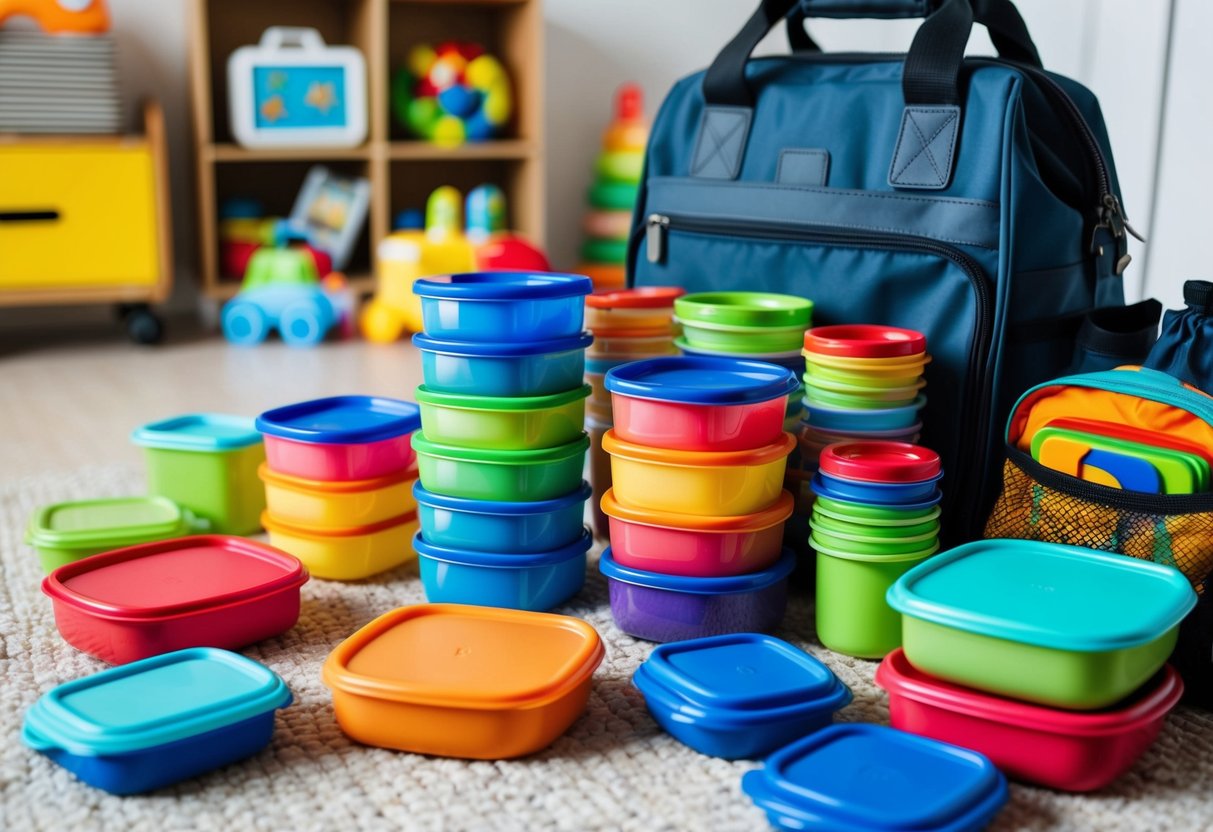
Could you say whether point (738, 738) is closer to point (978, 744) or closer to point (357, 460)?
point (978, 744)

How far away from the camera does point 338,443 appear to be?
44.0 inches

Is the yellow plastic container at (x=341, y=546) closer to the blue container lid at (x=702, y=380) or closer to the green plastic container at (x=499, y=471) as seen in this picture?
the green plastic container at (x=499, y=471)

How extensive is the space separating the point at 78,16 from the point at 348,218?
68 centimetres

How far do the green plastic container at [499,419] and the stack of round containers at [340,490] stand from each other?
0.38ft

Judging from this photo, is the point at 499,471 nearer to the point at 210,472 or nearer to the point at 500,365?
the point at 500,365

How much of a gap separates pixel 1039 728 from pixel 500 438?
0.49m

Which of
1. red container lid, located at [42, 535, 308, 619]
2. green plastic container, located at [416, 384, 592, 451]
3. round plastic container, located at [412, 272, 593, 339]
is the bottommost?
red container lid, located at [42, 535, 308, 619]

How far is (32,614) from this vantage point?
106 centimetres

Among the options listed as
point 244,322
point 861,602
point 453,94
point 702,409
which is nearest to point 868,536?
point 861,602

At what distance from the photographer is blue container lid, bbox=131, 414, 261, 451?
1221 millimetres

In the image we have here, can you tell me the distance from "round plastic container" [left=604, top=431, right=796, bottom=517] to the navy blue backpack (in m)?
0.20

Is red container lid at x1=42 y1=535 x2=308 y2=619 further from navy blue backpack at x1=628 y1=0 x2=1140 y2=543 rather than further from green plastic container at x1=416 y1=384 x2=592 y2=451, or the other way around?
navy blue backpack at x1=628 y1=0 x2=1140 y2=543

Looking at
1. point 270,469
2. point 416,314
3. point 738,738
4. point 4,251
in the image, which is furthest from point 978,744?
point 4,251

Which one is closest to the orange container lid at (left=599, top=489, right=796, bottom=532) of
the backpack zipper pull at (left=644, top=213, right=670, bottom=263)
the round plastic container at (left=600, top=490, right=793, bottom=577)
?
the round plastic container at (left=600, top=490, right=793, bottom=577)
